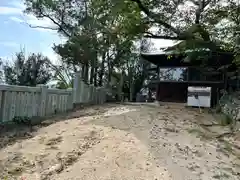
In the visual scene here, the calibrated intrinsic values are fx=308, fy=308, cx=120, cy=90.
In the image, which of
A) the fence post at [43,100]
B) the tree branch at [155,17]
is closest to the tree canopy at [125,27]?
the tree branch at [155,17]

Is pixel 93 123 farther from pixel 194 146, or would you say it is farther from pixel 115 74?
pixel 115 74

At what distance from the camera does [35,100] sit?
7492 mm

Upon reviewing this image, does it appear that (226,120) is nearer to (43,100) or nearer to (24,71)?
(43,100)

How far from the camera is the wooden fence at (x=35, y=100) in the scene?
6.45 meters

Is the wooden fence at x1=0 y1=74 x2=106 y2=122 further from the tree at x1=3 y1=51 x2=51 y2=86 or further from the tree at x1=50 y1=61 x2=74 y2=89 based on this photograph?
the tree at x1=50 y1=61 x2=74 y2=89

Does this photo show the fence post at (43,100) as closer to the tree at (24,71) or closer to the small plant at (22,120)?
the small plant at (22,120)

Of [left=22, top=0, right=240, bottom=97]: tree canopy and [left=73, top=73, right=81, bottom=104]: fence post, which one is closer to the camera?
[left=22, top=0, right=240, bottom=97]: tree canopy

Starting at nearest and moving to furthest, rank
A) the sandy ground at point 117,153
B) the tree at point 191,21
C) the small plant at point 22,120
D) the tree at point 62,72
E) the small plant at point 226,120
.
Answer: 1. the sandy ground at point 117,153
2. the small plant at point 22,120
3. the small plant at point 226,120
4. the tree at point 191,21
5. the tree at point 62,72

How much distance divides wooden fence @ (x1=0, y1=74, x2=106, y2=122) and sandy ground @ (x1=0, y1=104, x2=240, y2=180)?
81 cm

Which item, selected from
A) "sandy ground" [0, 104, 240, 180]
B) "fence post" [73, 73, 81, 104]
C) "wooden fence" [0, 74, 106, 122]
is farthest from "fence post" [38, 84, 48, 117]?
"fence post" [73, 73, 81, 104]

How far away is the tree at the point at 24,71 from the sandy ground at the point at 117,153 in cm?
1005

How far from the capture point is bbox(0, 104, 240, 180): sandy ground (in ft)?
13.0

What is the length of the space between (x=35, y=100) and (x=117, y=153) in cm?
376

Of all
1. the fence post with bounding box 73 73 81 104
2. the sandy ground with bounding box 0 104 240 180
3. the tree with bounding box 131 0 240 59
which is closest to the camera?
the sandy ground with bounding box 0 104 240 180
